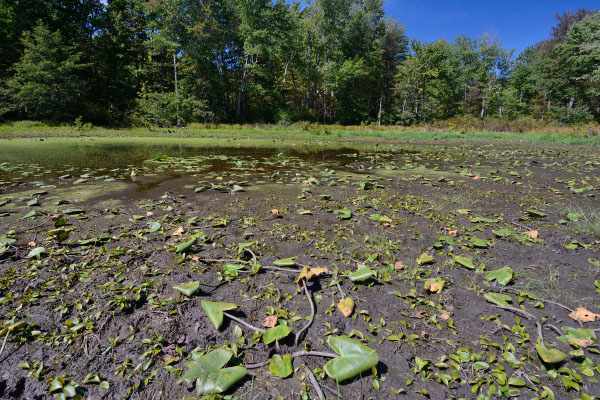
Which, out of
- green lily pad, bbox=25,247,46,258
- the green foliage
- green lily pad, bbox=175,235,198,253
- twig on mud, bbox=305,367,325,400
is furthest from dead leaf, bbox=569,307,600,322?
the green foliage

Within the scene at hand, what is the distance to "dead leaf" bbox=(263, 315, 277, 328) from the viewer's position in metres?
1.30

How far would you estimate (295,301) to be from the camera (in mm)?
1502

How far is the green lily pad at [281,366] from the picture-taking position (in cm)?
106

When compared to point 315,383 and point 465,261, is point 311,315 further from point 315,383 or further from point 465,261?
point 465,261

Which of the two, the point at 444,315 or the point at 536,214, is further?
the point at 536,214

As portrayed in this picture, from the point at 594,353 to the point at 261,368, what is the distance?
140 centimetres

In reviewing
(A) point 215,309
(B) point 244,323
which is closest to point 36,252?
(A) point 215,309

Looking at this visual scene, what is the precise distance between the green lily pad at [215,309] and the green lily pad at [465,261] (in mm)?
1502

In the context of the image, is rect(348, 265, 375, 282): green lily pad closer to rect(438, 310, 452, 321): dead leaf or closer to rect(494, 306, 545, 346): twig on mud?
rect(438, 310, 452, 321): dead leaf

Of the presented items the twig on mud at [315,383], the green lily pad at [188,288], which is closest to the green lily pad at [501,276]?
the twig on mud at [315,383]

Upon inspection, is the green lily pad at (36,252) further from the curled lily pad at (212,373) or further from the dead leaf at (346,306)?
the dead leaf at (346,306)

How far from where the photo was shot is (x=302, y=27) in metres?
24.6

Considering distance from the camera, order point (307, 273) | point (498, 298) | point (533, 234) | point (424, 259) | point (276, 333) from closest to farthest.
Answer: point (276, 333), point (498, 298), point (307, 273), point (424, 259), point (533, 234)

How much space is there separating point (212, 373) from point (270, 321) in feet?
1.11
